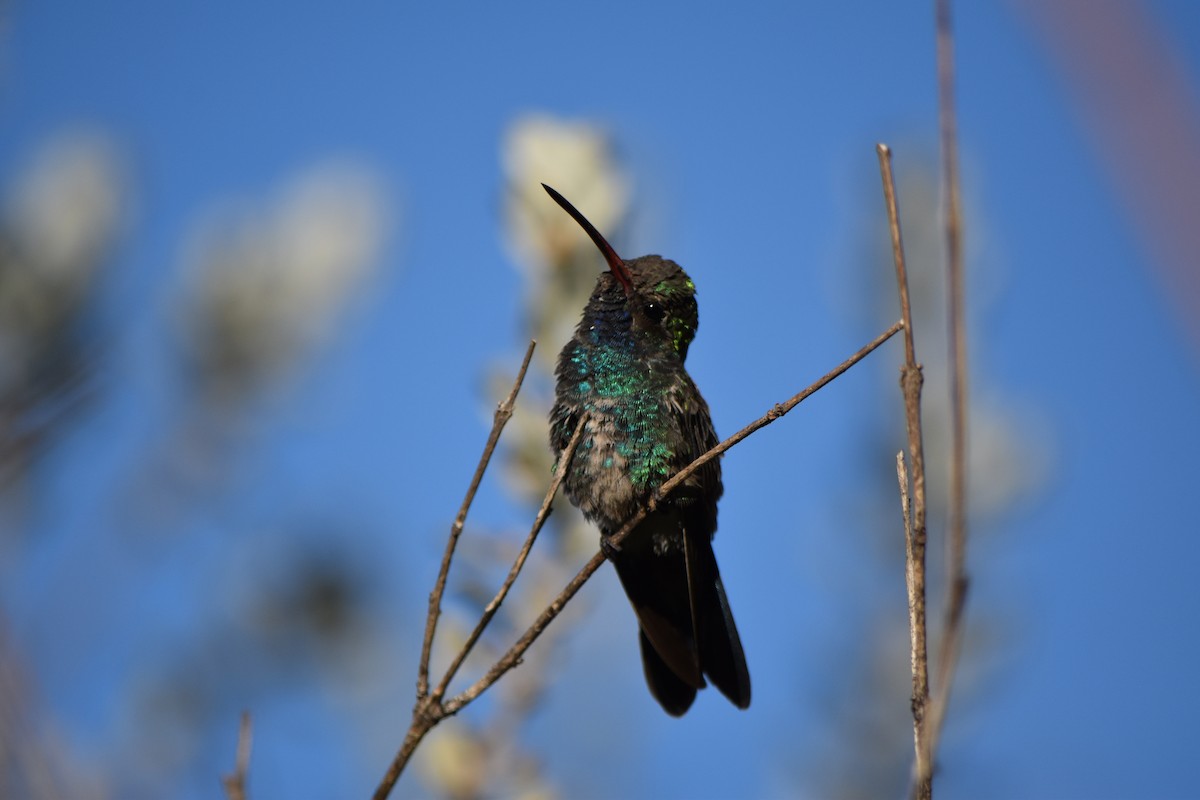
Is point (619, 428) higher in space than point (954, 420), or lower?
higher

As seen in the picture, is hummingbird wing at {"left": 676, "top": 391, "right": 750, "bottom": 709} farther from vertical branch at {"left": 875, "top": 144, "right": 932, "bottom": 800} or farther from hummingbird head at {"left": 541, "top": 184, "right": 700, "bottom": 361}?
vertical branch at {"left": 875, "top": 144, "right": 932, "bottom": 800}

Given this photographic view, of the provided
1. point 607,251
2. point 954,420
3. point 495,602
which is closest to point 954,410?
point 954,420

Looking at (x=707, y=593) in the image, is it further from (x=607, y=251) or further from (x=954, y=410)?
(x=954, y=410)

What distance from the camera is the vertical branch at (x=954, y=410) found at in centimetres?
141

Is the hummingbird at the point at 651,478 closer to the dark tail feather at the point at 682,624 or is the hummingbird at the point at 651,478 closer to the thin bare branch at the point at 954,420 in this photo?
the dark tail feather at the point at 682,624

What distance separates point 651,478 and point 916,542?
6.57 feet

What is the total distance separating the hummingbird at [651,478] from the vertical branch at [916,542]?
1.79 m

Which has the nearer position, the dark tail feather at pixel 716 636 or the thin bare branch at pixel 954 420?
the thin bare branch at pixel 954 420

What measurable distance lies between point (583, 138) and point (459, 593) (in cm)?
155

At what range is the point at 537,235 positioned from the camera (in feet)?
12.5

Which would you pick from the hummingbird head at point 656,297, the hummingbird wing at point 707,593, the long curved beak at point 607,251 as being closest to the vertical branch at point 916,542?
the long curved beak at point 607,251

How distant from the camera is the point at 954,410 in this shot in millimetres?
1475

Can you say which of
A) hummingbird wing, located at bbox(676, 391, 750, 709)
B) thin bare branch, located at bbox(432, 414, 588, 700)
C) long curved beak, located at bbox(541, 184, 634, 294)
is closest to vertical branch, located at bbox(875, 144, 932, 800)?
thin bare branch, located at bbox(432, 414, 588, 700)

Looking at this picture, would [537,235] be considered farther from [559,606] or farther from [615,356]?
[559,606]
